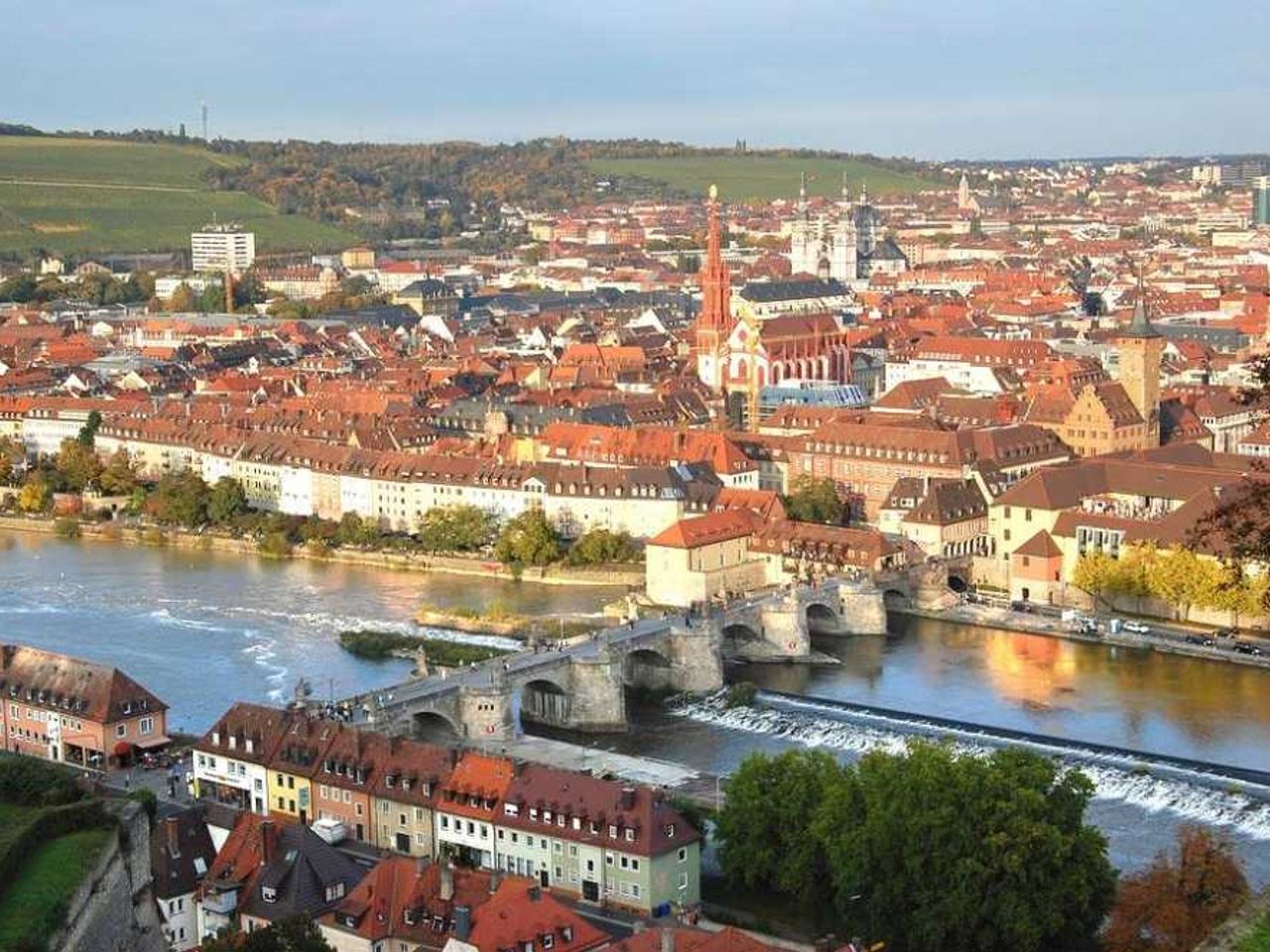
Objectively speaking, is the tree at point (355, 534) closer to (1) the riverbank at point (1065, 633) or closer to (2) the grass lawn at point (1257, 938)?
(1) the riverbank at point (1065, 633)

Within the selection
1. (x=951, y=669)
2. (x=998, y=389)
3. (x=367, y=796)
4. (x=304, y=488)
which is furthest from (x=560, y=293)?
(x=367, y=796)

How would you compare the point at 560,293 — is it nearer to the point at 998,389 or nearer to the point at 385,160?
the point at 998,389

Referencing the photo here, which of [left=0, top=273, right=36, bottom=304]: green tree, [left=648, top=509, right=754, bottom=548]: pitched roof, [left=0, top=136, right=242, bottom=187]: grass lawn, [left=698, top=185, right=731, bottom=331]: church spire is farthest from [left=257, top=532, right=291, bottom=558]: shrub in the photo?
[left=0, top=136, right=242, bottom=187]: grass lawn

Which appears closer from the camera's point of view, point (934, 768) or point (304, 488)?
point (934, 768)

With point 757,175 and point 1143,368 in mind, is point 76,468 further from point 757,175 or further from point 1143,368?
point 757,175

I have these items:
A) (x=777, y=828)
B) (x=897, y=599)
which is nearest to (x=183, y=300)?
(x=897, y=599)

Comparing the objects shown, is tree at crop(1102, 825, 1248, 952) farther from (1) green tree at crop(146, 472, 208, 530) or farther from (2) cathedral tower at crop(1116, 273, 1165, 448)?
(1) green tree at crop(146, 472, 208, 530)

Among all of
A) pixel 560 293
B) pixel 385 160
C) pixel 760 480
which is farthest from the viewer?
pixel 385 160
